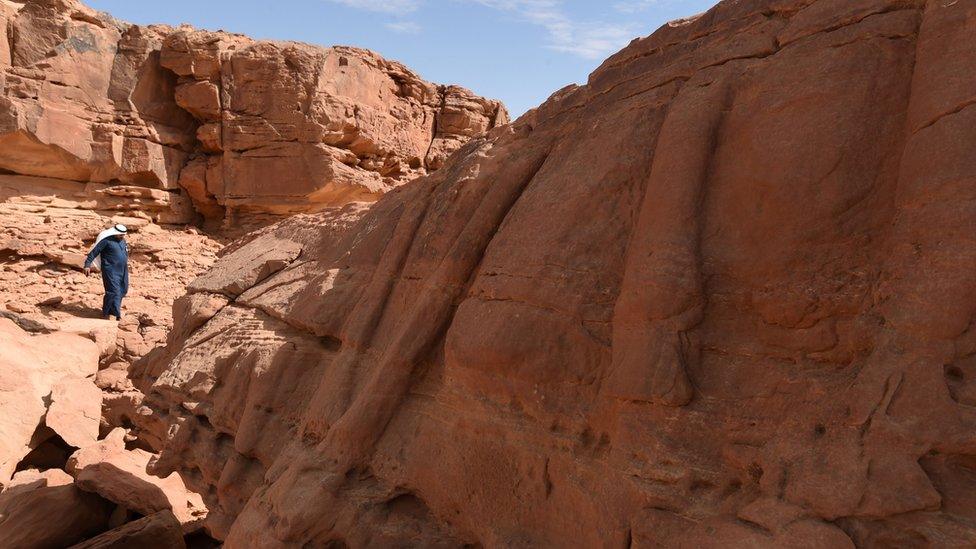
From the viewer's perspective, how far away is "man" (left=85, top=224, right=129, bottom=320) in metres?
9.82

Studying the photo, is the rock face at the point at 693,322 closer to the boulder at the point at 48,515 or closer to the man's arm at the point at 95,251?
the boulder at the point at 48,515

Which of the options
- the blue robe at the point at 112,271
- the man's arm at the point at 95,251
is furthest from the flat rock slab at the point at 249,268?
the man's arm at the point at 95,251

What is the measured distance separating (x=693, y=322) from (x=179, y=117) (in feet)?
43.2

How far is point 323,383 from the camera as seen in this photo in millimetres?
3922

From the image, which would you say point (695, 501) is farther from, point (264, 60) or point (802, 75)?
point (264, 60)

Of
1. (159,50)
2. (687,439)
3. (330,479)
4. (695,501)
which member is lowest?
(330,479)

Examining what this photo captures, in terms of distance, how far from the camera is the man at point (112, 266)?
9.82 metres

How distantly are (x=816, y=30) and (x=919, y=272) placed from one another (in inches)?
40.3

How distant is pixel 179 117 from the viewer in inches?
519

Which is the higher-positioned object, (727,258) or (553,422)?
(727,258)

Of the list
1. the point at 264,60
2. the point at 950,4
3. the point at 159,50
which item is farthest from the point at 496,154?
the point at 159,50

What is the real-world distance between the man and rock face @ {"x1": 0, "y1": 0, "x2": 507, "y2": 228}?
9.44 ft

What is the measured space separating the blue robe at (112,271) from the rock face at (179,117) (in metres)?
2.97

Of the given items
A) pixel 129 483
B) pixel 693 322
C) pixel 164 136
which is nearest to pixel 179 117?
pixel 164 136
